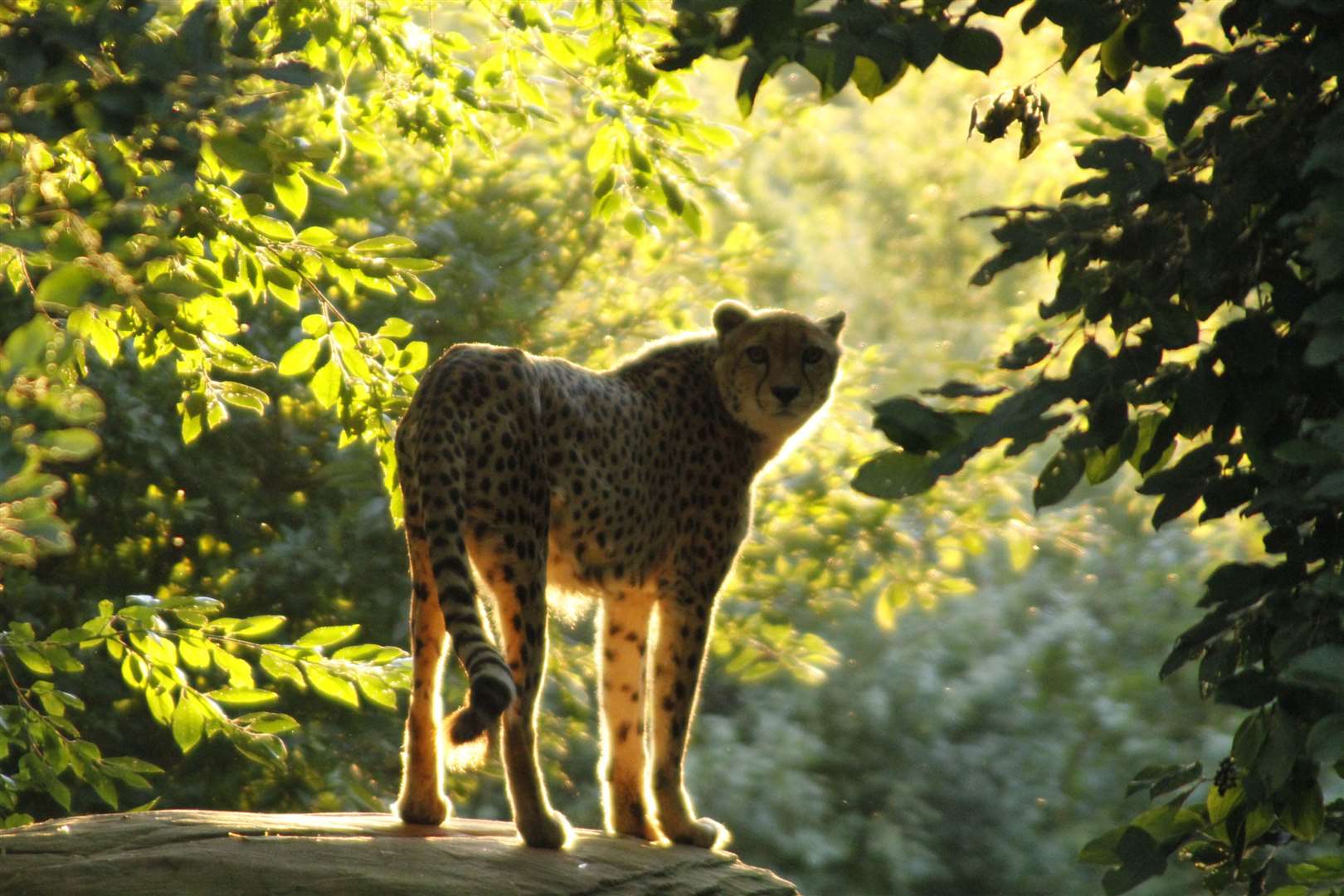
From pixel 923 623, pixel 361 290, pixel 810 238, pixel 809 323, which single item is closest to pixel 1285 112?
pixel 809 323

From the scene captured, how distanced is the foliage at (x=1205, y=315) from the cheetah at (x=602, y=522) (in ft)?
5.38

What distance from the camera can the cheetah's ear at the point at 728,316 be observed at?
493cm

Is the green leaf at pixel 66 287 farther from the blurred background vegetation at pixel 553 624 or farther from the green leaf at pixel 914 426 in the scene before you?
the green leaf at pixel 914 426

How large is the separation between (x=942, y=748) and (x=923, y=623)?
57.2 inches

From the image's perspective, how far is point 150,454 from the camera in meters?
8.62

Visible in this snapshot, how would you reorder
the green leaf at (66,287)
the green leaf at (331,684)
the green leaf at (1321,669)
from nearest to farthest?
the green leaf at (1321,669) < the green leaf at (66,287) < the green leaf at (331,684)

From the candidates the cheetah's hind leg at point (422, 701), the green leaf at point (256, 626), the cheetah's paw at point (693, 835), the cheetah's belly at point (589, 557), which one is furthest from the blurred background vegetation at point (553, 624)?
the cheetah's paw at point (693, 835)

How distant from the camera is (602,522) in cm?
439

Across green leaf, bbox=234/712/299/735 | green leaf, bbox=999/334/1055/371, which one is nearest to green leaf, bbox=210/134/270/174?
green leaf, bbox=999/334/1055/371

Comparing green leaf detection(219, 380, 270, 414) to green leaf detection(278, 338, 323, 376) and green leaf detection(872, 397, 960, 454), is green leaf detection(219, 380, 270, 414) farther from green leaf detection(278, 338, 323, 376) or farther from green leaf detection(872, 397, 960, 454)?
green leaf detection(872, 397, 960, 454)

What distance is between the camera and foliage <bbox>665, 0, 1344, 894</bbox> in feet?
7.06

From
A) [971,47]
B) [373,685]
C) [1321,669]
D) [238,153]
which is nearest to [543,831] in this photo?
[373,685]

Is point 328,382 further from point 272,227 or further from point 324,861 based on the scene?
point 324,861

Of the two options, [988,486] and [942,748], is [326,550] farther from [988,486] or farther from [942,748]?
[942,748]
